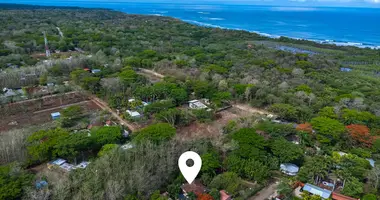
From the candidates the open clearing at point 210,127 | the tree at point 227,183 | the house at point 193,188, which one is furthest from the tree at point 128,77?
the tree at point 227,183

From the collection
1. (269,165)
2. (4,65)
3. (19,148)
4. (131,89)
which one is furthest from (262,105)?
(4,65)

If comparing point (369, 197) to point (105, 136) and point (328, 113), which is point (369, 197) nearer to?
point (328, 113)

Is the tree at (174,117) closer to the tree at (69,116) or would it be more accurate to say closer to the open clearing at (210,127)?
the open clearing at (210,127)

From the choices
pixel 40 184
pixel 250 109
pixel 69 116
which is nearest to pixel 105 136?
pixel 40 184

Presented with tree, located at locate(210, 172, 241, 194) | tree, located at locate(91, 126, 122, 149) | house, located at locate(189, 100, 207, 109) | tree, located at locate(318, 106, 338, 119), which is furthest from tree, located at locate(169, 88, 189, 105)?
tree, located at locate(210, 172, 241, 194)

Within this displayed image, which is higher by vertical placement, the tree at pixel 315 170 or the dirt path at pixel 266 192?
the tree at pixel 315 170

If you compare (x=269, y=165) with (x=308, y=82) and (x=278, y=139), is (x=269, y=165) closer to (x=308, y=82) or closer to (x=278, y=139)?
(x=278, y=139)
